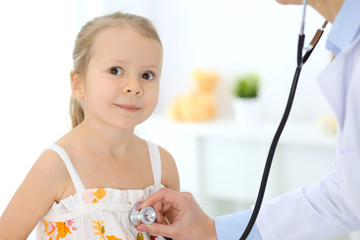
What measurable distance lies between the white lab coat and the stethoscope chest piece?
1.05 feet

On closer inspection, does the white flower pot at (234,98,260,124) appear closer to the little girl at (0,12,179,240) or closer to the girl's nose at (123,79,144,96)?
the little girl at (0,12,179,240)

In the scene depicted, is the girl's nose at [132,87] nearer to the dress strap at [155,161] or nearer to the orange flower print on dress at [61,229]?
the dress strap at [155,161]

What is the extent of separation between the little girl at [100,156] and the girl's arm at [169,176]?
0.09ft

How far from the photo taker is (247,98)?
2742 millimetres

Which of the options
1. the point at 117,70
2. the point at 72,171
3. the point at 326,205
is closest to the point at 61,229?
the point at 72,171

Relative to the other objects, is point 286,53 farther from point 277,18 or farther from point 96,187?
point 96,187

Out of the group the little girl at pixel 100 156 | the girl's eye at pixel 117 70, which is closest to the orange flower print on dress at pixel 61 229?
the little girl at pixel 100 156

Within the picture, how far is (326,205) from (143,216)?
0.48 m

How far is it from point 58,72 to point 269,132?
110 cm

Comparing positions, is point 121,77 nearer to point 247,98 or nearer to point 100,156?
point 100,156

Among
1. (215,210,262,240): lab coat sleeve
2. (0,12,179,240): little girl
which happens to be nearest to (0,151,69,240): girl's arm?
(0,12,179,240): little girl

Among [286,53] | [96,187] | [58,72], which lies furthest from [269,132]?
[96,187]

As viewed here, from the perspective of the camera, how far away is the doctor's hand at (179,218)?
1.24m

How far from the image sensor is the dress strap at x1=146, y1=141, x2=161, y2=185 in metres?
1.36
